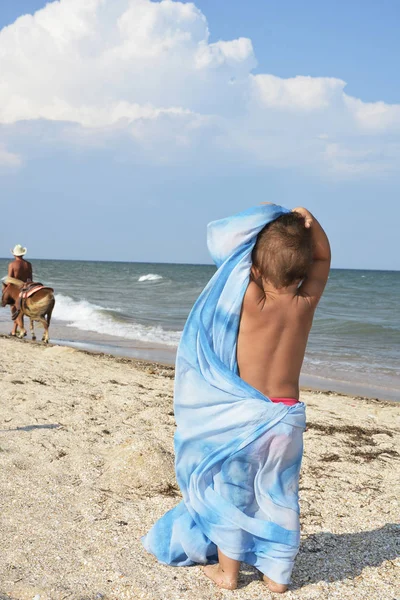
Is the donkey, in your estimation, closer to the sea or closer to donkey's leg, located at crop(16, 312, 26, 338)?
donkey's leg, located at crop(16, 312, 26, 338)

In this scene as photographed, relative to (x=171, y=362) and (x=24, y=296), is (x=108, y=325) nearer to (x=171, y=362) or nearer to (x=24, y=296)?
(x=24, y=296)

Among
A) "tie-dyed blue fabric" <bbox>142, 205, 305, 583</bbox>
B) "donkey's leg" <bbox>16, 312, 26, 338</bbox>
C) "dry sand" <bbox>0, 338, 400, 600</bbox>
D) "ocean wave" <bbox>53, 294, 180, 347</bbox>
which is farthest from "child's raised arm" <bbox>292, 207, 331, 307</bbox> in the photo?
"donkey's leg" <bbox>16, 312, 26, 338</bbox>

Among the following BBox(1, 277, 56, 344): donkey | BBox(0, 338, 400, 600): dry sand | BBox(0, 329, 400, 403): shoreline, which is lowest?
BBox(0, 329, 400, 403): shoreline

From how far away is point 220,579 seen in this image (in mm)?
2787

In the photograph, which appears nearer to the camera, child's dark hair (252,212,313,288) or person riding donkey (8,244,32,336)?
child's dark hair (252,212,313,288)

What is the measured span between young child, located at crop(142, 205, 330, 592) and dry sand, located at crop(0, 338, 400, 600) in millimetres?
324

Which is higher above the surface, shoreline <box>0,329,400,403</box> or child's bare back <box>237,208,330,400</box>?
child's bare back <box>237,208,330,400</box>

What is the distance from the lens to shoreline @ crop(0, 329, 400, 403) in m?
8.62

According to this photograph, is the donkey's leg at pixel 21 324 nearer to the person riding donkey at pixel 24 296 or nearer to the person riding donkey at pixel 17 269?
the person riding donkey at pixel 24 296

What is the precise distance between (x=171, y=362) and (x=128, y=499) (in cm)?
651

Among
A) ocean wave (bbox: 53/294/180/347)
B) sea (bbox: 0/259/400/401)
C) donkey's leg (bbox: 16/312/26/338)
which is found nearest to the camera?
sea (bbox: 0/259/400/401)

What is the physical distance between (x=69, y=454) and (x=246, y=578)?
194 cm

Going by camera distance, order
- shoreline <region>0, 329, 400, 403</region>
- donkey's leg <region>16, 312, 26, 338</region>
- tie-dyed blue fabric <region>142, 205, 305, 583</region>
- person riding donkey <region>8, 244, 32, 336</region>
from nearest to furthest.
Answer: tie-dyed blue fabric <region>142, 205, 305, 583</region> → shoreline <region>0, 329, 400, 403</region> → donkey's leg <region>16, 312, 26, 338</region> → person riding donkey <region>8, 244, 32, 336</region>

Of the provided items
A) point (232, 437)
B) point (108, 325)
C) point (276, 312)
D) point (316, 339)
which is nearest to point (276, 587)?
point (232, 437)
